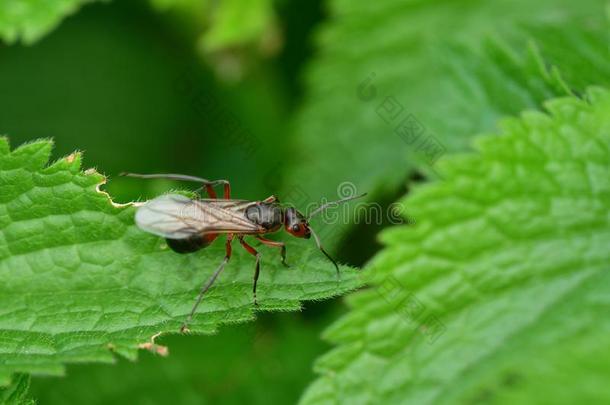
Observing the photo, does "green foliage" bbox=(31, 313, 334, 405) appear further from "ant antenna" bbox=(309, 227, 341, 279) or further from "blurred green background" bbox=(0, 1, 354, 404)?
"ant antenna" bbox=(309, 227, 341, 279)

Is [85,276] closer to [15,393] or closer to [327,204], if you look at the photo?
[15,393]

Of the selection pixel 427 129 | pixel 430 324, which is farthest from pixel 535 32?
pixel 430 324

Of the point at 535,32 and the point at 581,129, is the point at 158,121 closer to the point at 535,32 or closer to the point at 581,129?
the point at 535,32

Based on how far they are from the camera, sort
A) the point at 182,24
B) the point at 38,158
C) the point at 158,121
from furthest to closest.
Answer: the point at 158,121 < the point at 182,24 < the point at 38,158

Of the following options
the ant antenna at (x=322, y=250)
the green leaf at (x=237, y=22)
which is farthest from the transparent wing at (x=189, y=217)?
the green leaf at (x=237, y=22)

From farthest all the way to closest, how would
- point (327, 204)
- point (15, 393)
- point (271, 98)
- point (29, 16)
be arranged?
point (271, 98) → point (327, 204) → point (29, 16) → point (15, 393)

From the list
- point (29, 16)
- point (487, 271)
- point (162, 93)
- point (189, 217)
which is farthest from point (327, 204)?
point (162, 93)
